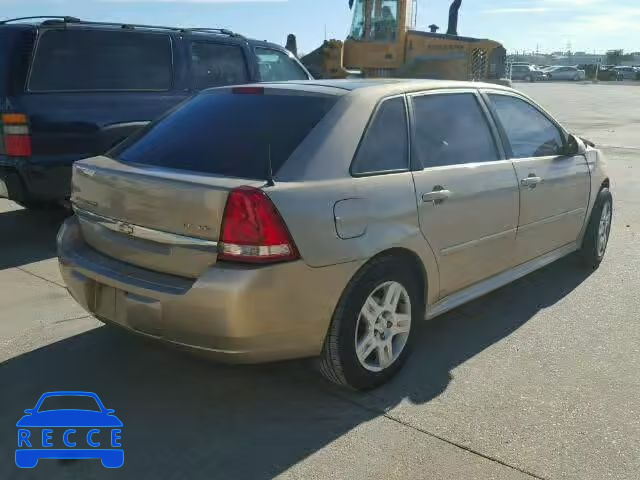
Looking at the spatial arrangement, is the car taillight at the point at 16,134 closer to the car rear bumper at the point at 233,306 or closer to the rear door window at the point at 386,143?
the car rear bumper at the point at 233,306

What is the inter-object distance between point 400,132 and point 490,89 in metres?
1.18

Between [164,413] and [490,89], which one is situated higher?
[490,89]

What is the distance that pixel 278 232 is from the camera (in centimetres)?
284

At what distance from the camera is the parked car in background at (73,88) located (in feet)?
18.2

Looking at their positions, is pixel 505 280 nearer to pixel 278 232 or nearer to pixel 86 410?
pixel 278 232

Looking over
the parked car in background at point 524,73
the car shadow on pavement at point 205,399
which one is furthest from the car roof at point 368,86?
the parked car in background at point 524,73

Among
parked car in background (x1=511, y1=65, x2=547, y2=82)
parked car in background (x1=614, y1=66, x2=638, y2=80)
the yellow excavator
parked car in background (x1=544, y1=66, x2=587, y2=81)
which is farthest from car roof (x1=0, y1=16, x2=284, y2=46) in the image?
parked car in background (x1=614, y1=66, x2=638, y2=80)

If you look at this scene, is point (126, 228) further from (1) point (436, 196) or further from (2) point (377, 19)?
(2) point (377, 19)

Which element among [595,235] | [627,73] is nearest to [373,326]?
[595,235]

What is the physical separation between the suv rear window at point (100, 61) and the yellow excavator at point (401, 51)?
1059 centimetres

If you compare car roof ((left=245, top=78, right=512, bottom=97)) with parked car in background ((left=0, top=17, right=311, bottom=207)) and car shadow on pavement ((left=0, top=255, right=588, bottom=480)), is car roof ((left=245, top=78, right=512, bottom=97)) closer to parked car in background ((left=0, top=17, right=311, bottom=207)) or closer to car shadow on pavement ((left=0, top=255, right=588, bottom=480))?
car shadow on pavement ((left=0, top=255, right=588, bottom=480))

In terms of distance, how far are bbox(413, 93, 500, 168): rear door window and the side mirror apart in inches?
41.3

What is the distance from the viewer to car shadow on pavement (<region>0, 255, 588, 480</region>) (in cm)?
275

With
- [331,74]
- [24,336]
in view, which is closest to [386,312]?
[24,336]
